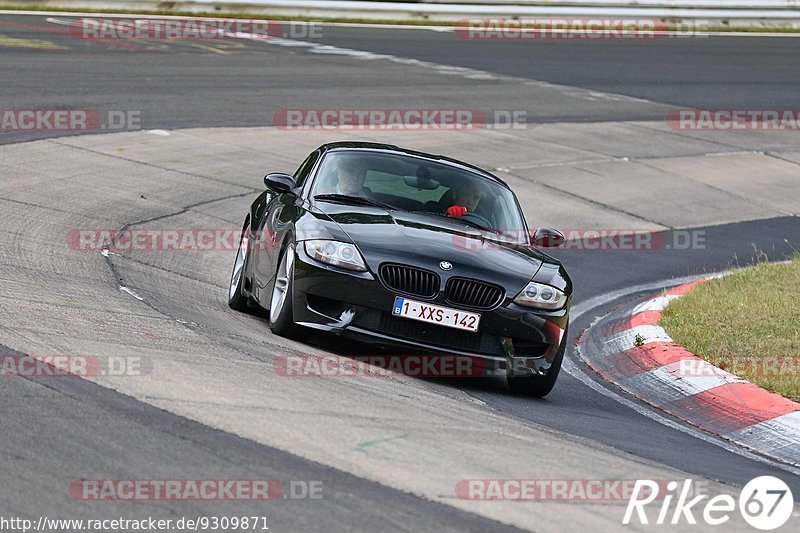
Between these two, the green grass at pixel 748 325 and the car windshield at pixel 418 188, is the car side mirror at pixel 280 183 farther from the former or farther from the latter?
the green grass at pixel 748 325

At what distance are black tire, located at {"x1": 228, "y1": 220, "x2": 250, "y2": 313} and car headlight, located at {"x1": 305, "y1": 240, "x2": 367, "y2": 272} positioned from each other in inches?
69.3

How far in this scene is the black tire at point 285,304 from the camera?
8.04m

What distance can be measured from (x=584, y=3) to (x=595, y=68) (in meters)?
4.91

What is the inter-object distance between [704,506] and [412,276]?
280cm

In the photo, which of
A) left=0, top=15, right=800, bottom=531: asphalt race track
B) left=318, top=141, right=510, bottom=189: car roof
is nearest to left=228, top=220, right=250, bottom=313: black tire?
left=0, top=15, right=800, bottom=531: asphalt race track

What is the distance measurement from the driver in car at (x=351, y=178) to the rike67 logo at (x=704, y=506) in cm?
386

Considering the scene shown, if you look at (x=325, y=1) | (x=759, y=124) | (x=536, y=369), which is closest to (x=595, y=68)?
(x=759, y=124)

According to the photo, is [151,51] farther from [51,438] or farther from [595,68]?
[51,438]

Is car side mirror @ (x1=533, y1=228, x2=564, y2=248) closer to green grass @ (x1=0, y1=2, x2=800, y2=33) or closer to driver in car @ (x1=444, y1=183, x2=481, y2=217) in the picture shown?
driver in car @ (x1=444, y1=183, x2=481, y2=217)

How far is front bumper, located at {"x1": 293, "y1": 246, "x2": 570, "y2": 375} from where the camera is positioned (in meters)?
7.72

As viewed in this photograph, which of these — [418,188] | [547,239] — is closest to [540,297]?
[547,239]

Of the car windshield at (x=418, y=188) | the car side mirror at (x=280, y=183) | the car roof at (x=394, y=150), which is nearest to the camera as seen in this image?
the car windshield at (x=418, y=188)

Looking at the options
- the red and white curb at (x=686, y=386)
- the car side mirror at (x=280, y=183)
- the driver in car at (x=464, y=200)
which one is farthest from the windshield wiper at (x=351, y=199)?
the red and white curb at (x=686, y=386)

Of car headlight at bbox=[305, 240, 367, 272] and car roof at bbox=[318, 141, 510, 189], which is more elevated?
car roof at bbox=[318, 141, 510, 189]
